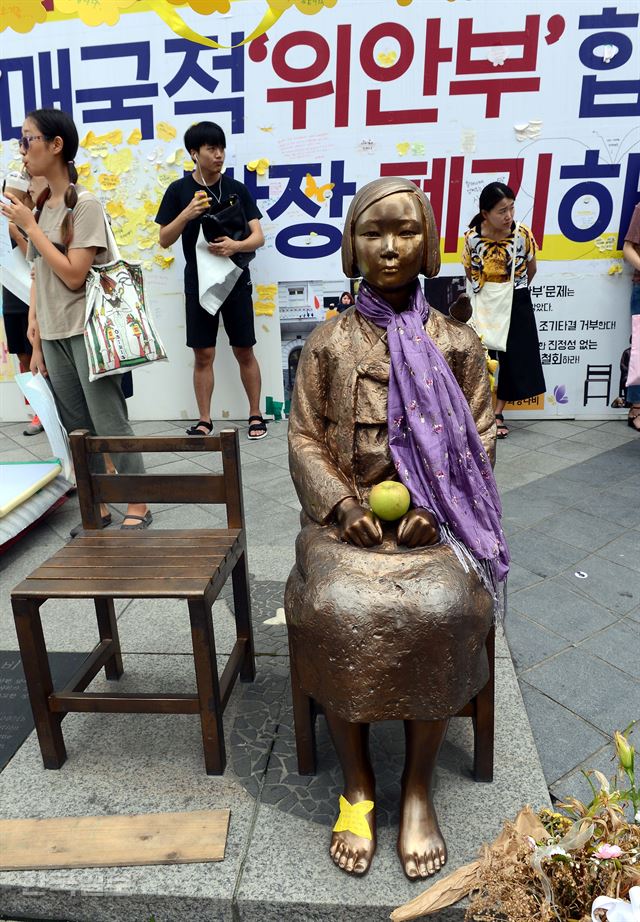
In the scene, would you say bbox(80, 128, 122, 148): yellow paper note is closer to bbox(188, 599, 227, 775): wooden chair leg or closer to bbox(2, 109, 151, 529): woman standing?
bbox(2, 109, 151, 529): woman standing

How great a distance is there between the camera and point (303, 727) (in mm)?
2047

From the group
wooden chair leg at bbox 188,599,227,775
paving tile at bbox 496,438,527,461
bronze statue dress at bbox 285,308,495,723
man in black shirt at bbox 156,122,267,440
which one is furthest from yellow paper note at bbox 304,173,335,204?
wooden chair leg at bbox 188,599,227,775

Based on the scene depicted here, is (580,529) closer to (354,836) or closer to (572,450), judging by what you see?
(572,450)

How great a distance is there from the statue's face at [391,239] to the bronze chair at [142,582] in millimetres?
768

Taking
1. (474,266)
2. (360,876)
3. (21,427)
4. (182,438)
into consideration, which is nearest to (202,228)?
(474,266)

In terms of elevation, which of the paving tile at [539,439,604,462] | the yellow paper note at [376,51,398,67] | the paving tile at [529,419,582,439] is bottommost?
the paving tile at [539,439,604,462]

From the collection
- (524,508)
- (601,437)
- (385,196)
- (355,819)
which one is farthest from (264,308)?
(355,819)

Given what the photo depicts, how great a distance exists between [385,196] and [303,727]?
1.54 metres

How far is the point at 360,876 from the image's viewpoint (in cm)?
177

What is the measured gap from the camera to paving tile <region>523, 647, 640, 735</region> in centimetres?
243

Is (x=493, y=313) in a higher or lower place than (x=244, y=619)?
higher

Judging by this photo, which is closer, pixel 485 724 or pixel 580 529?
pixel 485 724

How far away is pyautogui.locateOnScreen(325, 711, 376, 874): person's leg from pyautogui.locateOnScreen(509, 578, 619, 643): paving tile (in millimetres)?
1357

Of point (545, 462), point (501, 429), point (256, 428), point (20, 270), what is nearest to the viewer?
point (20, 270)
